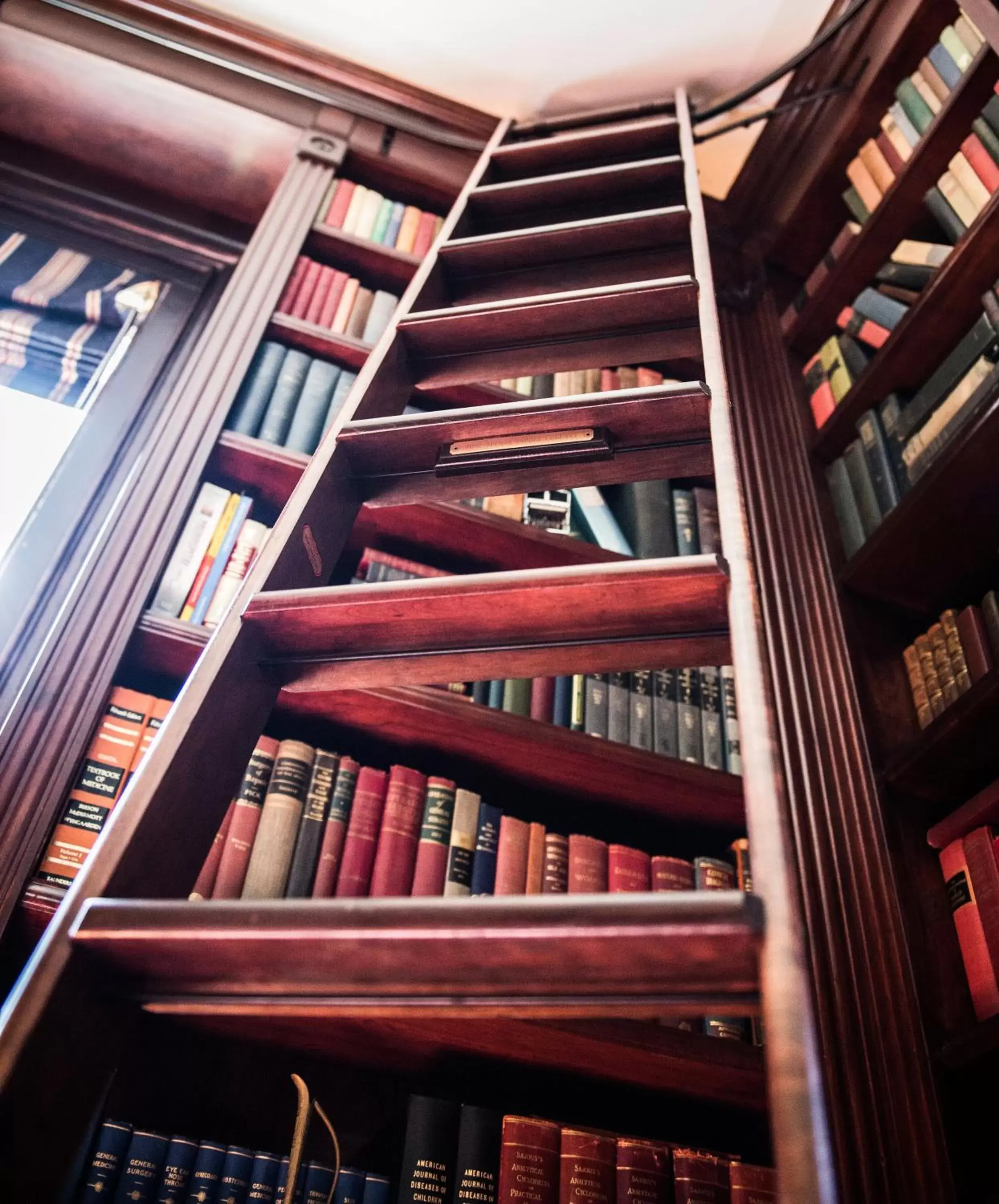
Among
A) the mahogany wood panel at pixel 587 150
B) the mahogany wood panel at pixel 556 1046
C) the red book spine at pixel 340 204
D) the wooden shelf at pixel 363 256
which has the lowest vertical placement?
the mahogany wood panel at pixel 556 1046

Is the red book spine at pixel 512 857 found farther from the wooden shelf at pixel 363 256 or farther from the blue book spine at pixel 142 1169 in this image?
the wooden shelf at pixel 363 256

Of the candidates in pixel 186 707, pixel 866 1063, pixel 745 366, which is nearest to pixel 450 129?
pixel 745 366

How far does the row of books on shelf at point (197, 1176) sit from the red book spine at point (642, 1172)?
0.90 feet

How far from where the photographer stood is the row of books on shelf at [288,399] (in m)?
1.60

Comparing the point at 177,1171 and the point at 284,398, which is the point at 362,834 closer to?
the point at 177,1171

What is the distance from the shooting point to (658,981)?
0.50 metres

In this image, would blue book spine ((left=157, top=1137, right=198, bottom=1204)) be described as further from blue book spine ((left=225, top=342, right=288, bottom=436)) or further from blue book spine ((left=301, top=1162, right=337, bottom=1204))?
blue book spine ((left=225, top=342, right=288, bottom=436))

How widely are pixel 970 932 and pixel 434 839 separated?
76 centimetres

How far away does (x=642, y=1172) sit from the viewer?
3.49ft

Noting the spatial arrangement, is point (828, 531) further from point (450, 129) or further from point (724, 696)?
point (450, 129)

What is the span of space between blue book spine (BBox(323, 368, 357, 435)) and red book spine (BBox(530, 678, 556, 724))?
601 mm

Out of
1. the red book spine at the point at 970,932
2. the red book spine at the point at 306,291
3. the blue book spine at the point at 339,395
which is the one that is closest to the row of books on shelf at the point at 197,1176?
the red book spine at the point at 970,932

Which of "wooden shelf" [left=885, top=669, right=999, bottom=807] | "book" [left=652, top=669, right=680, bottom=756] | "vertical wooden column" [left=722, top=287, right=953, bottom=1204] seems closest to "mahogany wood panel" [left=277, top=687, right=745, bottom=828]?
"book" [left=652, top=669, right=680, bottom=756]

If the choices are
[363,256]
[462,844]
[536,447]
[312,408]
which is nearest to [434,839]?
[462,844]
